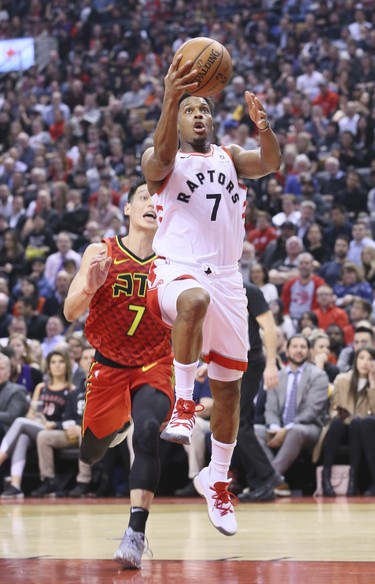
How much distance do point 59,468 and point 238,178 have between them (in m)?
7.06

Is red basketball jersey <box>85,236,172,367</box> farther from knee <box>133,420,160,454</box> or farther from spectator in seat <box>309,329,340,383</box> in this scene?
spectator in seat <box>309,329,340,383</box>

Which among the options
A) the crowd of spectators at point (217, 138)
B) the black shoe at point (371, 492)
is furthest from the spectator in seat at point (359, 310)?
the black shoe at point (371, 492)

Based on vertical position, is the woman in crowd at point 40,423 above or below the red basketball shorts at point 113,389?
below

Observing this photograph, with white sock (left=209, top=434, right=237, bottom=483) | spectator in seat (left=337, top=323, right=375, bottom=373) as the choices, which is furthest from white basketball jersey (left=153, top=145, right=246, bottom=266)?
spectator in seat (left=337, top=323, right=375, bottom=373)

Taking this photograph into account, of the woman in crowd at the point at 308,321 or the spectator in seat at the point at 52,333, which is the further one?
the spectator in seat at the point at 52,333

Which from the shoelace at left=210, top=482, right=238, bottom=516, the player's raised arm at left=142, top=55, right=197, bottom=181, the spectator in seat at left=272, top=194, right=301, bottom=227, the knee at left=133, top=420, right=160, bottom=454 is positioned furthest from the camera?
the spectator in seat at left=272, top=194, right=301, bottom=227

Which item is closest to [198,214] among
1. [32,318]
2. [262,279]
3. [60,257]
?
[262,279]

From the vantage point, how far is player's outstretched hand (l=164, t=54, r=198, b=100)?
548 cm

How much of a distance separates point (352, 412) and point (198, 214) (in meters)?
5.81

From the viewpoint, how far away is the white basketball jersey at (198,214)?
577cm

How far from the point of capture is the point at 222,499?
19.7 feet

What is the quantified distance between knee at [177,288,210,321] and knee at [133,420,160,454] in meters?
0.75

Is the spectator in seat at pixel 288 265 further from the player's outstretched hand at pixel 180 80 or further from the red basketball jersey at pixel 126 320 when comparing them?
the player's outstretched hand at pixel 180 80

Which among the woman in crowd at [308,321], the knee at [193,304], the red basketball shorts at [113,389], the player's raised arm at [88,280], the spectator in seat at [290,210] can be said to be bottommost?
the spectator in seat at [290,210]
